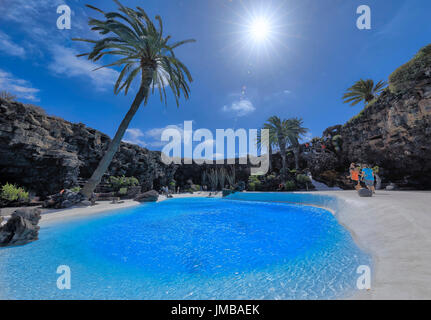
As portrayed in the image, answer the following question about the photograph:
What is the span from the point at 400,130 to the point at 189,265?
1565 centimetres

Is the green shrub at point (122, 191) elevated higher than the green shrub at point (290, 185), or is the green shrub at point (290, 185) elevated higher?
the green shrub at point (290, 185)

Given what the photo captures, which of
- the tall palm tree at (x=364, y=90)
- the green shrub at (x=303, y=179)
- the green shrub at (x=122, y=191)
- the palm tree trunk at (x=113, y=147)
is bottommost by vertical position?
the green shrub at (x=122, y=191)

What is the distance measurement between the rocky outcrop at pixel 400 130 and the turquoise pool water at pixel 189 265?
10.7 meters

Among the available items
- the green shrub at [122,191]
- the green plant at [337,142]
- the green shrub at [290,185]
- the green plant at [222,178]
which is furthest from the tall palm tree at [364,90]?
the green shrub at [122,191]

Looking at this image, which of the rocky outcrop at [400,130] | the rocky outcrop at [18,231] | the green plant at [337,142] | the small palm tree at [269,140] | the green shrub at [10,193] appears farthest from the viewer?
the small palm tree at [269,140]

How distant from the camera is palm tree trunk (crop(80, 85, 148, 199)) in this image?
29.5 ft

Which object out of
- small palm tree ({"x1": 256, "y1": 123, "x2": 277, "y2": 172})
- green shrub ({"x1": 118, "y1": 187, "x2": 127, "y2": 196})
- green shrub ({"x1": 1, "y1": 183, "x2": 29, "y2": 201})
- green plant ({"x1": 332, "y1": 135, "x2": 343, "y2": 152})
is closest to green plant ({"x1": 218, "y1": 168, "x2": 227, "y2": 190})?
small palm tree ({"x1": 256, "y1": 123, "x2": 277, "y2": 172})

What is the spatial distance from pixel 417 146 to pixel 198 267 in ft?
50.0

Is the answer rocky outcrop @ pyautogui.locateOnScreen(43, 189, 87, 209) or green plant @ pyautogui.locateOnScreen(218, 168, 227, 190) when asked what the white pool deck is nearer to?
rocky outcrop @ pyautogui.locateOnScreen(43, 189, 87, 209)

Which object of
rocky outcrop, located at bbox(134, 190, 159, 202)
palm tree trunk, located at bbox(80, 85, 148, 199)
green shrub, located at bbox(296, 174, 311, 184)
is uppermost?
palm tree trunk, located at bbox(80, 85, 148, 199)

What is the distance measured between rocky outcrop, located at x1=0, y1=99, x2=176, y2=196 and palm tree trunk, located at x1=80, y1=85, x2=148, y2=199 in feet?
12.1

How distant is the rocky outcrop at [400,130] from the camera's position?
9.38 meters

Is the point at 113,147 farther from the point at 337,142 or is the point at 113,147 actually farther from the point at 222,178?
the point at 337,142

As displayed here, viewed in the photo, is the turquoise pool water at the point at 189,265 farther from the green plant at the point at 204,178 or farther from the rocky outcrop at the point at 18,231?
the green plant at the point at 204,178
